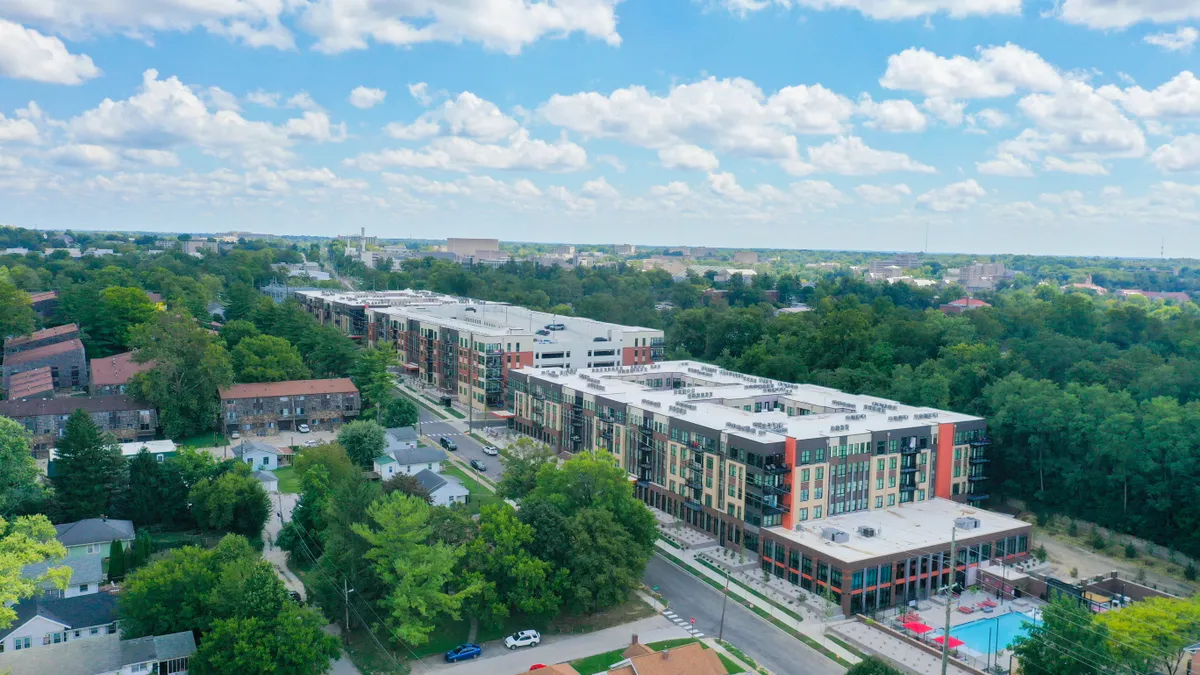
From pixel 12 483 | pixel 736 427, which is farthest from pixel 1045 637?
pixel 12 483

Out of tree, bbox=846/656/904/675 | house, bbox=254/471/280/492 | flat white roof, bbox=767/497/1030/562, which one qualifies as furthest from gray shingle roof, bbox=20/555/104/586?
tree, bbox=846/656/904/675

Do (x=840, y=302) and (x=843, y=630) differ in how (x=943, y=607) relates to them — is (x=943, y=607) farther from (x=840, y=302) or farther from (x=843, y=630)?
(x=840, y=302)

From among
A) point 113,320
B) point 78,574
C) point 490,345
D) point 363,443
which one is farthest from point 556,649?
point 113,320

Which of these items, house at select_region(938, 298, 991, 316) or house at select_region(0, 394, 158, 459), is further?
house at select_region(938, 298, 991, 316)

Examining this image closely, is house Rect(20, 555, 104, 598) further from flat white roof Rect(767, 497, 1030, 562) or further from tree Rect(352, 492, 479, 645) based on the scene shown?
flat white roof Rect(767, 497, 1030, 562)

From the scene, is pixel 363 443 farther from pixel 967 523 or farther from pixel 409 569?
pixel 967 523

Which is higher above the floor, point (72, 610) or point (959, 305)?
point (959, 305)
